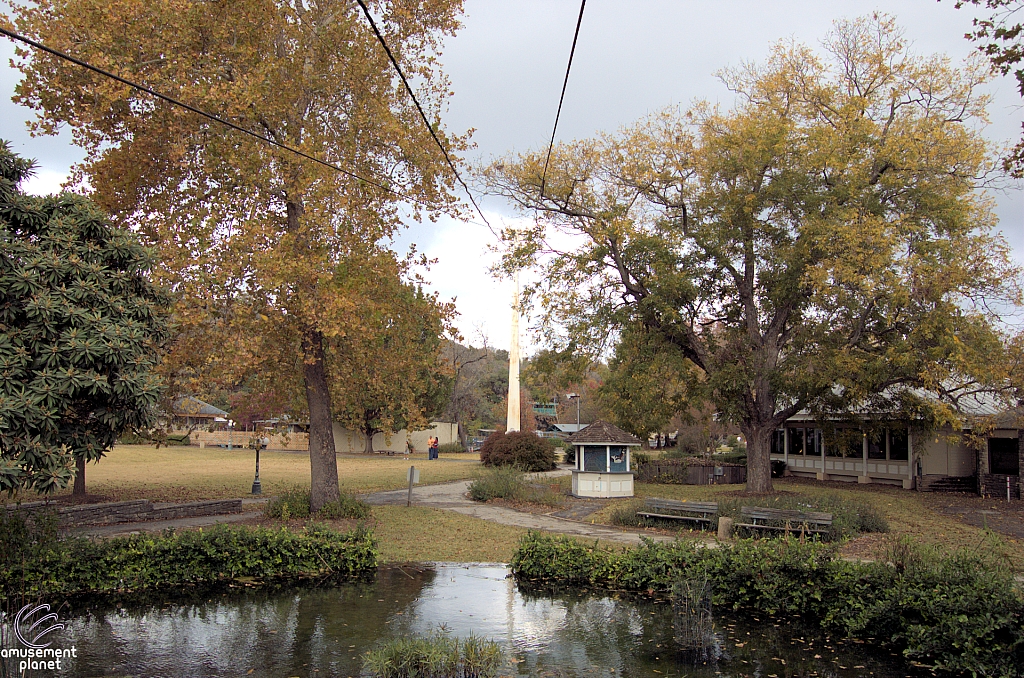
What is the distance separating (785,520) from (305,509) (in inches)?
456

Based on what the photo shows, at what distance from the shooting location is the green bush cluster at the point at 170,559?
31.8 ft

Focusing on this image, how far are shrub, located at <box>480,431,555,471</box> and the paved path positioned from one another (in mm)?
6179

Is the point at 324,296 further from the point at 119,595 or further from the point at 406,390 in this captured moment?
the point at 119,595

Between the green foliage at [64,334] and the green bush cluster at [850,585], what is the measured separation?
21.7 ft

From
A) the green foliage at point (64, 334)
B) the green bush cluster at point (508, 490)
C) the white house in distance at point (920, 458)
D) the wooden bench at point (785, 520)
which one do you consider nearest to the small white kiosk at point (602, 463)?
the green bush cluster at point (508, 490)

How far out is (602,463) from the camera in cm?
2542

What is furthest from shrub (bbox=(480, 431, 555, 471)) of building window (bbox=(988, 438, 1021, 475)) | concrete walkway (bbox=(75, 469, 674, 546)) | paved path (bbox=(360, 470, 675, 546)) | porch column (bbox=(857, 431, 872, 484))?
building window (bbox=(988, 438, 1021, 475))

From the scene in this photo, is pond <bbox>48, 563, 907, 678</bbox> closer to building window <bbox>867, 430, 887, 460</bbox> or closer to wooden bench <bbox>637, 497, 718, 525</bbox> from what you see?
wooden bench <bbox>637, 497, 718, 525</bbox>

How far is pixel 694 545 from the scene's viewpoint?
10562mm

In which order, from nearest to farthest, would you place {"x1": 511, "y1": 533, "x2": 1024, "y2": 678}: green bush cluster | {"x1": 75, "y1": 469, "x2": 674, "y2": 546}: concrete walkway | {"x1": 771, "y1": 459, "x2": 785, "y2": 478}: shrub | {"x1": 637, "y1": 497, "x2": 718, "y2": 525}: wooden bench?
{"x1": 511, "y1": 533, "x2": 1024, "y2": 678}: green bush cluster
{"x1": 75, "y1": 469, "x2": 674, "y2": 546}: concrete walkway
{"x1": 637, "y1": 497, "x2": 718, "y2": 525}: wooden bench
{"x1": 771, "y1": 459, "x2": 785, "y2": 478}: shrub

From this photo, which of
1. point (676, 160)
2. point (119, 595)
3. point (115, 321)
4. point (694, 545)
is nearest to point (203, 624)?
point (119, 595)

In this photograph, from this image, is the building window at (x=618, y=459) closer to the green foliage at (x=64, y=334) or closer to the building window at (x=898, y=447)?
the building window at (x=898, y=447)

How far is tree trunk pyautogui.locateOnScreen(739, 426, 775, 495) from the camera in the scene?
2553 centimetres

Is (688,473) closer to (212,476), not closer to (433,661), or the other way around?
(212,476)
